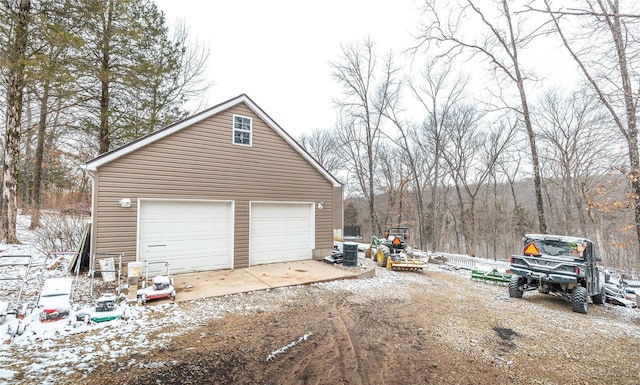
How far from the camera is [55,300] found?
417 cm

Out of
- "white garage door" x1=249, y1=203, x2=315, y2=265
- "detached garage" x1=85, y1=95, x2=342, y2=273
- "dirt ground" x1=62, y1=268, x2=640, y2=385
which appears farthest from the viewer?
"white garage door" x1=249, y1=203, x2=315, y2=265

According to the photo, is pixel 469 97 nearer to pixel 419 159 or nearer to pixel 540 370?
pixel 419 159

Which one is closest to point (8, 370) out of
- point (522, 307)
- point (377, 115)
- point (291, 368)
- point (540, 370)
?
point (291, 368)

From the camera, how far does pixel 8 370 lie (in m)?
2.95

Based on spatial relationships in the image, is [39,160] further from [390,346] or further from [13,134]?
[390,346]

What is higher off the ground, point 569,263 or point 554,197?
point 554,197

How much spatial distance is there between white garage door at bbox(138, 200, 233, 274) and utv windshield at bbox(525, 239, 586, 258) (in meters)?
8.22

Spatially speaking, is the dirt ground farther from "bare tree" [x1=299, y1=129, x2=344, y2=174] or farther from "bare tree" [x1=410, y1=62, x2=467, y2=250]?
"bare tree" [x1=299, y1=129, x2=344, y2=174]

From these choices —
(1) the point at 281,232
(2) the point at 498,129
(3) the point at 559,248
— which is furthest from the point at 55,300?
(2) the point at 498,129

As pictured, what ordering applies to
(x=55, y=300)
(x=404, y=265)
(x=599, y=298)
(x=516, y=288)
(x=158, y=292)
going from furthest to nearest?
(x=404, y=265), (x=599, y=298), (x=516, y=288), (x=158, y=292), (x=55, y=300)

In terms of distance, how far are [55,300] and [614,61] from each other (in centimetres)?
1410

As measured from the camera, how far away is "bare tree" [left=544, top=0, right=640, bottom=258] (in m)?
6.61

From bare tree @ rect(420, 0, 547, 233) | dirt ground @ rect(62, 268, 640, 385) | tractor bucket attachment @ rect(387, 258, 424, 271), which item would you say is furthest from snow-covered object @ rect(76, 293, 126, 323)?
bare tree @ rect(420, 0, 547, 233)

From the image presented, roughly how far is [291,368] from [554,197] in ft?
91.0
